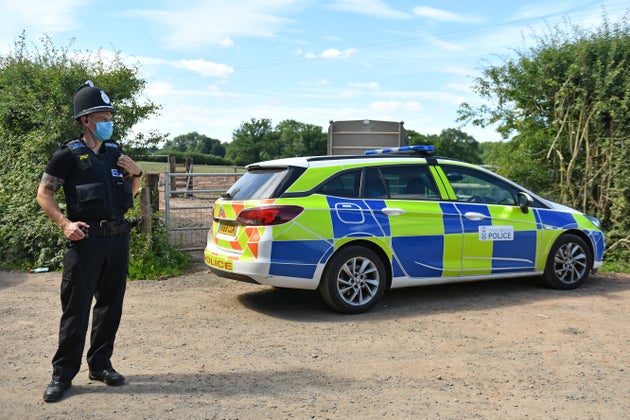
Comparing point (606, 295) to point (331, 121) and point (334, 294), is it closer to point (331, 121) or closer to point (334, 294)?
point (334, 294)

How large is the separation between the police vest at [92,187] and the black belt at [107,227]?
0.03 m

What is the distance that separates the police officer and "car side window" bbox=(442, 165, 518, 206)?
159 inches

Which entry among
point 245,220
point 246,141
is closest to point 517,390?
point 245,220

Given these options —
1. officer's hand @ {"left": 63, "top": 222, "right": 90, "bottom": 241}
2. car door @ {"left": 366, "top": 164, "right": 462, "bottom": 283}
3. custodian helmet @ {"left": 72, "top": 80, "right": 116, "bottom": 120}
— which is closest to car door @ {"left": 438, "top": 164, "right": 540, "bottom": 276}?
car door @ {"left": 366, "top": 164, "right": 462, "bottom": 283}

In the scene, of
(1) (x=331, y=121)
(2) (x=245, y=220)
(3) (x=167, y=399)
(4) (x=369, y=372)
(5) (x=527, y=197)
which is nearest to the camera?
(3) (x=167, y=399)

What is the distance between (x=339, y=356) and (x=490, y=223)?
2.97 meters

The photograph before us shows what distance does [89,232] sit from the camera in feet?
14.2

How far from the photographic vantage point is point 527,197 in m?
7.55

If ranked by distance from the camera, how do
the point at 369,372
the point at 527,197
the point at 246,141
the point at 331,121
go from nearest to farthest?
1. the point at 369,372
2. the point at 527,197
3. the point at 331,121
4. the point at 246,141

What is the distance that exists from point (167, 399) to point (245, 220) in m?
2.48

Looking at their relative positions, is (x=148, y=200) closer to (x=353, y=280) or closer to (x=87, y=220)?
(x=353, y=280)

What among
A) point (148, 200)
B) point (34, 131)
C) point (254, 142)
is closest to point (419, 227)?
point (148, 200)

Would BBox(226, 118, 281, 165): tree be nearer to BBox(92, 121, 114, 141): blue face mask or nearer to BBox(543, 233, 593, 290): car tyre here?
BBox(543, 233, 593, 290): car tyre

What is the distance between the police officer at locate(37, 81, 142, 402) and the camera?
4.26 meters
